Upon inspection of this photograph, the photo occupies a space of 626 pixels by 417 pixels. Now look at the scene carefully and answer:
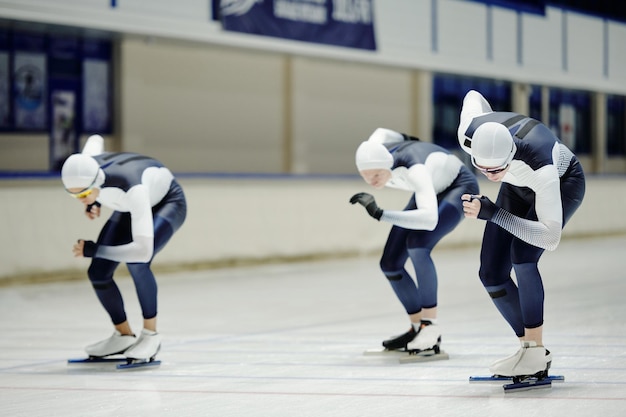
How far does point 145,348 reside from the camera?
7266 millimetres

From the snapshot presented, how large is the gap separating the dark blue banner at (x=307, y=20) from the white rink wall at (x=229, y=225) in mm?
2584

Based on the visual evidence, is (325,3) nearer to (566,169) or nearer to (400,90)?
(400,90)

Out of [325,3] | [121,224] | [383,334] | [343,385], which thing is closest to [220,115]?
[325,3]

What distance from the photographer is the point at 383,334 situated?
9.04 metres

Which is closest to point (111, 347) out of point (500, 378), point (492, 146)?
point (500, 378)

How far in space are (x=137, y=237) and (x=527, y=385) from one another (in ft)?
8.54

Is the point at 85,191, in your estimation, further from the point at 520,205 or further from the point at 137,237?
the point at 520,205

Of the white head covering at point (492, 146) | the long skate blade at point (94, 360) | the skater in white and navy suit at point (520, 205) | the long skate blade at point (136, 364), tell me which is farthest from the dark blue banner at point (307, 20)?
the white head covering at point (492, 146)

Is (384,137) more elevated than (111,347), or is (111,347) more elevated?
(384,137)

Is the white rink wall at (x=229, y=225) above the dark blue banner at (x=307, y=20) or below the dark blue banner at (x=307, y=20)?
below

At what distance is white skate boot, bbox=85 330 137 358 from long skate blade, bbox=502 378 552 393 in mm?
2749

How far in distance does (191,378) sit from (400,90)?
17290 millimetres

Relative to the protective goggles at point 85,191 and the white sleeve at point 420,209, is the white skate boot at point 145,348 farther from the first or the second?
the white sleeve at point 420,209

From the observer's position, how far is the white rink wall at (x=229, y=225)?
13.3 meters
